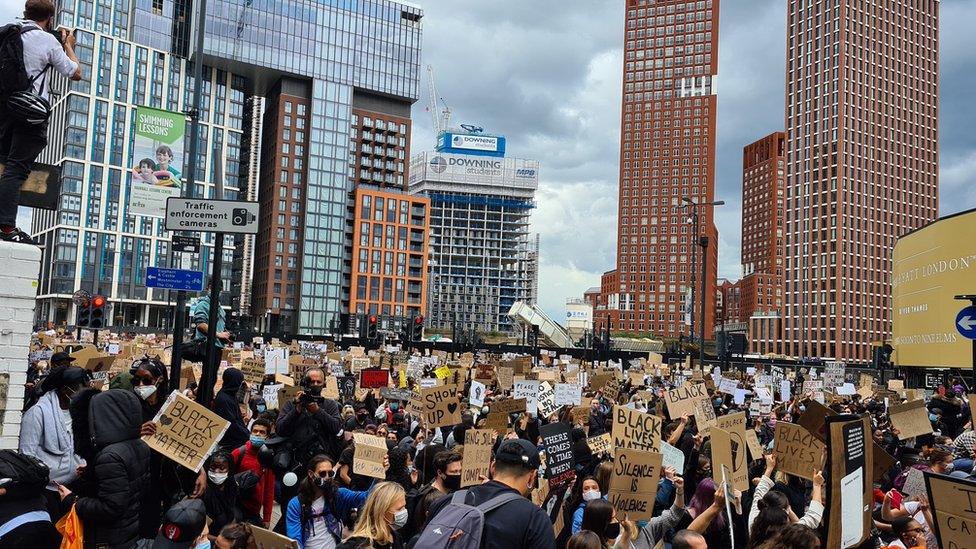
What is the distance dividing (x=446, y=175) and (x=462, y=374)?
152m

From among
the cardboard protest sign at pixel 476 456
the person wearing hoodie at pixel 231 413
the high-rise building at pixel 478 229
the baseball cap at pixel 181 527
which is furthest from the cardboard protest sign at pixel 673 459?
the high-rise building at pixel 478 229

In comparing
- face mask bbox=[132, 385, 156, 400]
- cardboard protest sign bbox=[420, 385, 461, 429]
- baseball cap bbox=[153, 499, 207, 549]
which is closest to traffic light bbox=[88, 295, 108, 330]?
cardboard protest sign bbox=[420, 385, 461, 429]

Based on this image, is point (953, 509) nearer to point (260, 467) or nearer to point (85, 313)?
point (260, 467)

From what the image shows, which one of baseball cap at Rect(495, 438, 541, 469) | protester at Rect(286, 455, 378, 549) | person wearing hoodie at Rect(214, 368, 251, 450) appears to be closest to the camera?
baseball cap at Rect(495, 438, 541, 469)

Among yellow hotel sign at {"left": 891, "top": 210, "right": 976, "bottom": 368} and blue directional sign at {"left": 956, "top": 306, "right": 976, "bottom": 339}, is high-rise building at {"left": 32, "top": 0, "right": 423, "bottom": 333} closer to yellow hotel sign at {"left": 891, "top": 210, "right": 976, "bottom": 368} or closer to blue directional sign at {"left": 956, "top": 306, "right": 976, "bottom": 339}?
yellow hotel sign at {"left": 891, "top": 210, "right": 976, "bottom": 368}

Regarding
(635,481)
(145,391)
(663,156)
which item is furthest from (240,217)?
(663,156)

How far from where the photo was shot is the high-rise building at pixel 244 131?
97188 mm

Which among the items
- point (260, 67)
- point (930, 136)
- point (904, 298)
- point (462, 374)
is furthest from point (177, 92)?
point (930, 136)

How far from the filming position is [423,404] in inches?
402

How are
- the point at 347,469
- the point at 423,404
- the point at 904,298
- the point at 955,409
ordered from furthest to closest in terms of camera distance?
the point at 904,298
the point at 955,409
the point at 423,404
the point at 347,469

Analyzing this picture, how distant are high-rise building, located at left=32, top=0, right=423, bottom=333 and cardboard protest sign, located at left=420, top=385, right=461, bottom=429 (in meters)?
89.1

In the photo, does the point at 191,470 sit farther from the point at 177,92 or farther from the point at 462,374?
the point at 177,92

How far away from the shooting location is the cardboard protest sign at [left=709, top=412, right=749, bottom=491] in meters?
7.64

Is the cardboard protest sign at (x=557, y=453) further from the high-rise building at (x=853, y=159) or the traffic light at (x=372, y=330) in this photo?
the high-rise building at (x=853, y=159)
